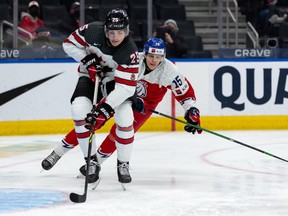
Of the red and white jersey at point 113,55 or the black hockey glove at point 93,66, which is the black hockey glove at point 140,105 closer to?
the red and white jersey at point 113,55

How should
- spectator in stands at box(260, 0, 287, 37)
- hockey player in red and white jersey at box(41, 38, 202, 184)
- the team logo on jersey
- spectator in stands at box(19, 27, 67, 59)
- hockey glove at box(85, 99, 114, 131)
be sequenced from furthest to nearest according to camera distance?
spectator in stands at box(260, 0, 287, 37) → spectator in stands at box(19, 27, 67, 59) → the team logo on jersey → hockey player in red and white jersey at box(41, 38, 202, 184) → hockey glove at box(85, 99, 114, 131)

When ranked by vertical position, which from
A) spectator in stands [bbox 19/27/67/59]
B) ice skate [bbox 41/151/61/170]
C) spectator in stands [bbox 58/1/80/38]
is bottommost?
ice skate [bbox 41/151/61/170]

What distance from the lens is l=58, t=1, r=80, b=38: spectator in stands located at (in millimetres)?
10531

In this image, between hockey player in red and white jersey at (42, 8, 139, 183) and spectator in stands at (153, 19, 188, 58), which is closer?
hockey player in red and white jersey at (42, 8, 139, 183)

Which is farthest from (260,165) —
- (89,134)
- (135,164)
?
(89,134)

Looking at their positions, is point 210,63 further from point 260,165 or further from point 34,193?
point 34,193

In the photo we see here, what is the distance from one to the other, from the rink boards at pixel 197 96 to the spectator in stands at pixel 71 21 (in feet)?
1.26

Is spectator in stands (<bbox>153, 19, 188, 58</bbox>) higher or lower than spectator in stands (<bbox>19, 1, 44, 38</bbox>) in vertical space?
lower

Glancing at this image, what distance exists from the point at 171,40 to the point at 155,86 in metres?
3.77

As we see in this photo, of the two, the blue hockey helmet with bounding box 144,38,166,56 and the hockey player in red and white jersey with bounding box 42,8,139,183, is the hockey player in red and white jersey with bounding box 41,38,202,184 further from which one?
the hockey player in red and white jersey with bounding box 42,8,139,183

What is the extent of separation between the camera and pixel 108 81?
6715 millimetres

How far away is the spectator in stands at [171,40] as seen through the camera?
428 inches

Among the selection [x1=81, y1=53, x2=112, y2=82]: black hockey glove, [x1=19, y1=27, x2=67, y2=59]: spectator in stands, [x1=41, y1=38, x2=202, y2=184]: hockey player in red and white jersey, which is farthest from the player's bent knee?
[x1=19, y1=27, x2=67, y2=59]: spectator in stands

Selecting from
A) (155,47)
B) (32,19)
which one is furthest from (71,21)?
(155,47)
